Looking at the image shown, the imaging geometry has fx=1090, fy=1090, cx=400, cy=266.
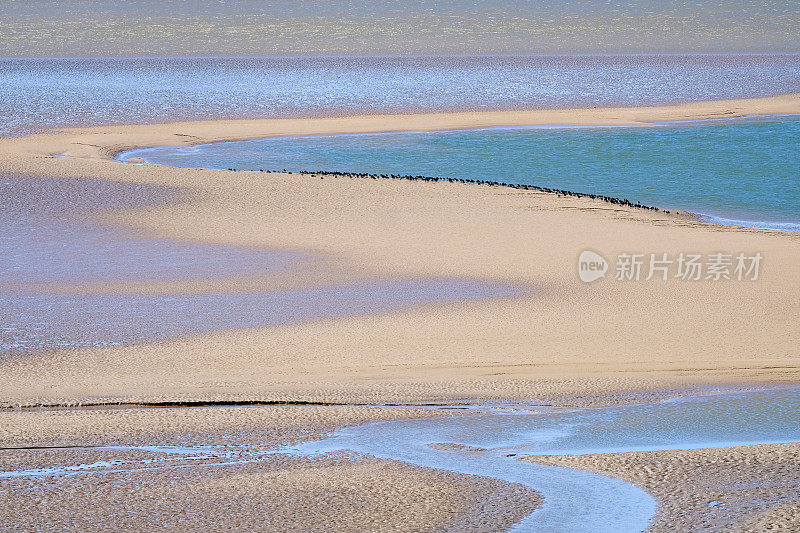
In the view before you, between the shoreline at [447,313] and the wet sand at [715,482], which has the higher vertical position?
the shoreline at [447,313]

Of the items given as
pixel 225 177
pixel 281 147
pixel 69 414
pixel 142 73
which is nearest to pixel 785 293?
pixel 69 414

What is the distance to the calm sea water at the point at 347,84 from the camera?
31391 mm

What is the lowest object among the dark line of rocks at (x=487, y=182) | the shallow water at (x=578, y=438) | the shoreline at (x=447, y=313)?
the shallow water at (x=578, y=438)

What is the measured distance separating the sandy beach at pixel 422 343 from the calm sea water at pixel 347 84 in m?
13.7

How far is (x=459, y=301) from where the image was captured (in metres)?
10.7

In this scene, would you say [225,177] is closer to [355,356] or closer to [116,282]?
[116,282]

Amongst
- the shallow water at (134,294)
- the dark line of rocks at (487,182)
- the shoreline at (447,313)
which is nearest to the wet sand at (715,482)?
the shoreline at (447,313)

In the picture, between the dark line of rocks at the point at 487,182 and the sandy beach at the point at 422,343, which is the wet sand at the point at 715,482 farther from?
the dark line of rocks at the point at 487,182

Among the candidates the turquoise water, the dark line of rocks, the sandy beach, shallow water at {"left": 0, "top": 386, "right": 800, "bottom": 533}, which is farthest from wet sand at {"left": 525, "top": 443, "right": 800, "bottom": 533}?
the dark line of rocks

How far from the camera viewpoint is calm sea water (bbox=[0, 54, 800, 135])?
103ft

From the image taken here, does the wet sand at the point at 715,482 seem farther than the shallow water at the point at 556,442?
No

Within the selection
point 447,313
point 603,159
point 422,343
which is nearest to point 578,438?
point 422,343

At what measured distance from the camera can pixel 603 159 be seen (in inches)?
893

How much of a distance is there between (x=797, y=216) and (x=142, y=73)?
31484 millimetres
